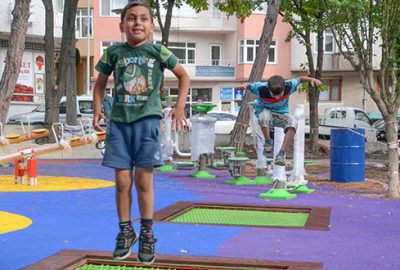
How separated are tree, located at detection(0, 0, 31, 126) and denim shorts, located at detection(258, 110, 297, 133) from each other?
696 centimetres

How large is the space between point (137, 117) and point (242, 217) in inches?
201

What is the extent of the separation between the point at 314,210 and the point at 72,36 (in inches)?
637

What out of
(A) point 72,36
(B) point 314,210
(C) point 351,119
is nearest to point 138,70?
(B) point 314,210

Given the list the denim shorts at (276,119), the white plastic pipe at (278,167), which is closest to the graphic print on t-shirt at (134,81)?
the denim shorts at (276,119)

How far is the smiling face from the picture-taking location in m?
5.32

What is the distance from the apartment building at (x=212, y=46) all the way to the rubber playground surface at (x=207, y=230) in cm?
3883

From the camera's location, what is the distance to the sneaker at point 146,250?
5.25 m

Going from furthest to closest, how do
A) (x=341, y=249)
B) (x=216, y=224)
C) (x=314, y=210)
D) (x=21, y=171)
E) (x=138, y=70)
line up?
(x=21, y=171) < (x=314, y=210) < (x=216, y=224) < (x=341, y=249) < (x=138, y=70)

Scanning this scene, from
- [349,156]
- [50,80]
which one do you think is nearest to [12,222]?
[349,156]

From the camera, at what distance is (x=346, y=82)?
5150cm

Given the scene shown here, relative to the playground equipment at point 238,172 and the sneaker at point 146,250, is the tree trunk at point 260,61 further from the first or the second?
the sneaker at point 146,250

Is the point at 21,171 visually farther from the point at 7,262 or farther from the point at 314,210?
the point at 7,262

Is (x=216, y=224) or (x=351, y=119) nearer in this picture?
(x=216, y=224)

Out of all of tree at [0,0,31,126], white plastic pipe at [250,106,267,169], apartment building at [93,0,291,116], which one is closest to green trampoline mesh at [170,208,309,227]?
white plastic pipe at [250,106,267,169]
